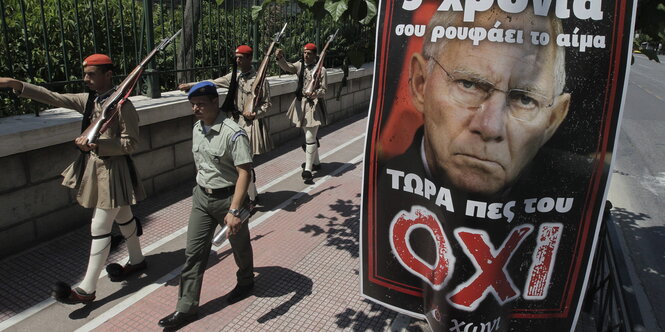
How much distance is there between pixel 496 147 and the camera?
2158 millimetres

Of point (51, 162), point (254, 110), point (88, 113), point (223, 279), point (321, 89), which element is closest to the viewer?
point (88, 113)

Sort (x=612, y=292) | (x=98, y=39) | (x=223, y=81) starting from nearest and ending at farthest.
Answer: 1. (x=612, y=292)
2. (x=223, y=81)
3. (x=98, y=39)

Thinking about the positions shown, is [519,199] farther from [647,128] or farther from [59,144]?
[647,128]

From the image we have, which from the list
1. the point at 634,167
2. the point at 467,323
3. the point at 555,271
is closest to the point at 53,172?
the point at 467,323

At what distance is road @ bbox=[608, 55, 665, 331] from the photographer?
4938 millimetres

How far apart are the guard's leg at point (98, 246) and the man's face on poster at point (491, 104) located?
3.02 meters

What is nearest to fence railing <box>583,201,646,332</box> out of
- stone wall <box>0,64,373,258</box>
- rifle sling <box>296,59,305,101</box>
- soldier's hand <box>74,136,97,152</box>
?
soldier's hand <box>74,136,97,152</box>

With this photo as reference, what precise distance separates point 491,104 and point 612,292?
2183mm

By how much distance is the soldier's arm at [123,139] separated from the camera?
12.7 feet

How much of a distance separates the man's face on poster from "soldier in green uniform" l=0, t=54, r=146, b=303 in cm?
274

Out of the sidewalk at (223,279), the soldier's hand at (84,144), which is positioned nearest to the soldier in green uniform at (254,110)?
the sidewalk at (223,279)

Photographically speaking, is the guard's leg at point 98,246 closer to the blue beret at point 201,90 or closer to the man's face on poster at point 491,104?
the blue beret at point 201,90

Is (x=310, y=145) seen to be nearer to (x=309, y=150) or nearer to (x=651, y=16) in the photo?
(x=309, y=150)

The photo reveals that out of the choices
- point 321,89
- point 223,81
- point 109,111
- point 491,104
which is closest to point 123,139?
point 109,111
